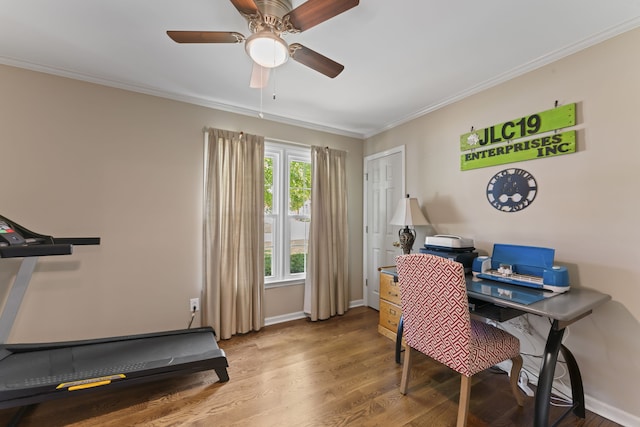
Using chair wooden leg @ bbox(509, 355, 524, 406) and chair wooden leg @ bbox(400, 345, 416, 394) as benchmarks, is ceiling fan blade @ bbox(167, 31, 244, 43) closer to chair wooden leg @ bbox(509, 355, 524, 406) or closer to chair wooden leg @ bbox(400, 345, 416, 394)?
chair wooden leg @ bbox(400, 345, 416, 394)

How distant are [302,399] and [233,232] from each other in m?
1.71

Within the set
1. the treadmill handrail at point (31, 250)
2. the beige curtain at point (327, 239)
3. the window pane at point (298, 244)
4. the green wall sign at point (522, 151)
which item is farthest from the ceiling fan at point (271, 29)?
the window pane at point (298, 244)

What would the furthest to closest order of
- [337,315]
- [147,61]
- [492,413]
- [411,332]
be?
1. [337,315]
2. [147,61]
3. [411,332]
4. [492,413]

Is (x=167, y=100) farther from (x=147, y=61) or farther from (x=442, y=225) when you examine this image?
(x=442, y=225)

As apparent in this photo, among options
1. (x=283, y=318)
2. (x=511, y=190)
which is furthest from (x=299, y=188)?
(x=511, y=190)

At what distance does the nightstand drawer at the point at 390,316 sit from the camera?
2766 millimetres

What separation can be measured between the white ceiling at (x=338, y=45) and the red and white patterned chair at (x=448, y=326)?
59.9 inches

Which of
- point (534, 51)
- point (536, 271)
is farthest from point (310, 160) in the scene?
point (536, 271)

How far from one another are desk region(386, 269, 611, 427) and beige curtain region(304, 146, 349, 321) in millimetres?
1911

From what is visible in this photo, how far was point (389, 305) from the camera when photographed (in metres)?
2.86

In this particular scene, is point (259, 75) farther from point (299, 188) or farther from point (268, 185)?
point (299, 188)

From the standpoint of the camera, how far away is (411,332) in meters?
Result: 1.88

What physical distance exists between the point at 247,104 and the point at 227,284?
6.49 feet

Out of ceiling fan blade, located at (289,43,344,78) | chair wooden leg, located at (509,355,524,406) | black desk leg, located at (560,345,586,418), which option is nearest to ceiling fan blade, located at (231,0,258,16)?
ceiling fan blade, located at (289,43,344,78)
